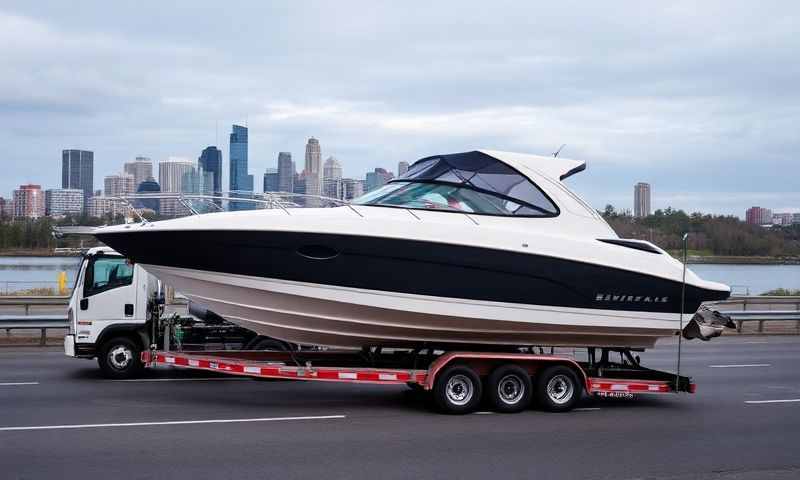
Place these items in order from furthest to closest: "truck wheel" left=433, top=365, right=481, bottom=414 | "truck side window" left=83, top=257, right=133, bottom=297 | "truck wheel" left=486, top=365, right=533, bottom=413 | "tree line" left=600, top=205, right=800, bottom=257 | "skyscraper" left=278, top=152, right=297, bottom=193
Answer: "tree line" left=600, top=205, right=800, bottom=257, "truck side window" left=83, top=257, right=133, bottom=297, "skyscraper" left=278, top=152, right=297, bottom=193, "truck wheel" left=486, top=365, right=533, bottom=413, "truck wheel" left=433, top=365, right=481, bottom=414

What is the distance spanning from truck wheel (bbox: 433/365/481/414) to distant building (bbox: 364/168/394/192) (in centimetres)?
290

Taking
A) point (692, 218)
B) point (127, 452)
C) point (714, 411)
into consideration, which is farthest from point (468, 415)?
point (692, 218)

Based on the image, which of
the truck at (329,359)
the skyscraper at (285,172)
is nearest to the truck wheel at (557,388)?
the truck at (329,359)

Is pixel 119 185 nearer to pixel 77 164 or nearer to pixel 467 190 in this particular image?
pixel 467 190

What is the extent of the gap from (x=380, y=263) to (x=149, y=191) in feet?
11.0

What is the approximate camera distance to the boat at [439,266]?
938 centimetres

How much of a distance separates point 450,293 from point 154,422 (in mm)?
3702

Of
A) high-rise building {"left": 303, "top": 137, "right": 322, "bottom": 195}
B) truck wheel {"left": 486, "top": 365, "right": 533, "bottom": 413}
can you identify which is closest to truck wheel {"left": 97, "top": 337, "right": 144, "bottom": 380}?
high-rise building {"left": 303, "top": 137, "right": 322, "bottom": 195}

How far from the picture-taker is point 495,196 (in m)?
10.5

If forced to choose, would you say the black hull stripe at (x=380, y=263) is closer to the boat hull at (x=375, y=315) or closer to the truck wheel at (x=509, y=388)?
the boat hull at (x=375, y=315)

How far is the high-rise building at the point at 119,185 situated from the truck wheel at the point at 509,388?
529 centimetres

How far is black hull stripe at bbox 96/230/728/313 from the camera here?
30.6 ft

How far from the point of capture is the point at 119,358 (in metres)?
12.4

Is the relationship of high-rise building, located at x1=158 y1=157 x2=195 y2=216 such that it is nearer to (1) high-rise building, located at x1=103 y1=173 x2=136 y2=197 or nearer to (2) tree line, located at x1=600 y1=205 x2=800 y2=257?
(1) high-rise building, located at x1=103 y1=173 x2=136 y2=197
